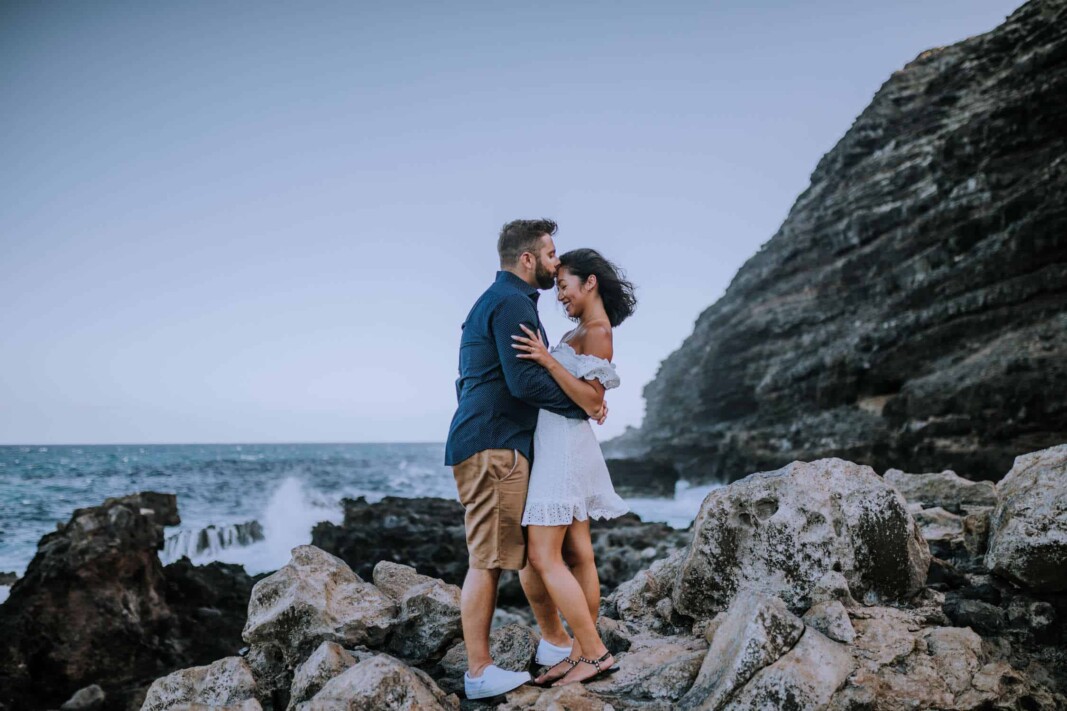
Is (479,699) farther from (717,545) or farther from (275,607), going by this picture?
(717,545)

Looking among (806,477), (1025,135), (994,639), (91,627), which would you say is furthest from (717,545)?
(1025,135)

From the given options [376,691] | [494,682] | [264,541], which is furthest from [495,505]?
[264,541]

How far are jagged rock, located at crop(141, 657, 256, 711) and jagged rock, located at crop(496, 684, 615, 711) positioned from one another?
1426mm

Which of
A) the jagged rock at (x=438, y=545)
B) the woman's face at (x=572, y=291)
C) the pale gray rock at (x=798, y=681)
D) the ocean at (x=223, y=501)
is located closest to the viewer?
the pale gray rock at (x=798, y=681)

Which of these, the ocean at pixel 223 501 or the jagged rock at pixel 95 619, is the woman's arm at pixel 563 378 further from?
the ocean at pixel 223 501

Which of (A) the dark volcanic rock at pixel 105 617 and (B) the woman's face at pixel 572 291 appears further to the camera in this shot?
(A) the dark volcanic rock at pixel 105 617

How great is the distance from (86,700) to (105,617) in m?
1.36

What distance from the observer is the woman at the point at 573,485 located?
3.40 m

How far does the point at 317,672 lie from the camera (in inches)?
128

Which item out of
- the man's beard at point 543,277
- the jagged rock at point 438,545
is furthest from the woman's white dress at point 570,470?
the jagged rock at point 438,545

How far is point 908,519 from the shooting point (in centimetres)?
390

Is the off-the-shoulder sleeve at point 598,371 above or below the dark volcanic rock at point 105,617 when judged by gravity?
above

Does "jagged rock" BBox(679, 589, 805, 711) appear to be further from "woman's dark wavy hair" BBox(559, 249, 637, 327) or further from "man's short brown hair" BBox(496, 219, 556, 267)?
"man's short brown hair" BBox(496, 219, 556, 267)

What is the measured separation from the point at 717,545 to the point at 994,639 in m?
1.49
